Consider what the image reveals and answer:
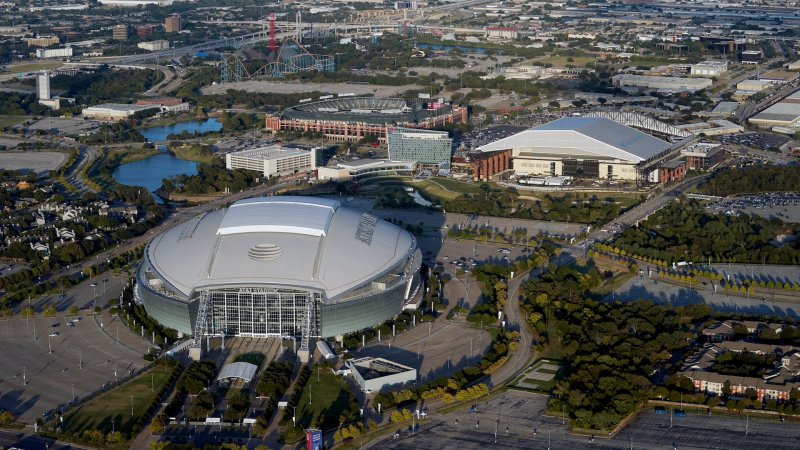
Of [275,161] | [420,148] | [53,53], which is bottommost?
[275,161]

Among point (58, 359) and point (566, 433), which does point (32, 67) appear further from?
point (566, 433)

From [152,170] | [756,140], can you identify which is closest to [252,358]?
[152,170]

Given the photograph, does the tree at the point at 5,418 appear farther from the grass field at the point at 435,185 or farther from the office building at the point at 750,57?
the office building at the point at 750,57

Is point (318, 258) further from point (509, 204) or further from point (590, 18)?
point (590, 18)

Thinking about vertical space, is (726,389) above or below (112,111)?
below

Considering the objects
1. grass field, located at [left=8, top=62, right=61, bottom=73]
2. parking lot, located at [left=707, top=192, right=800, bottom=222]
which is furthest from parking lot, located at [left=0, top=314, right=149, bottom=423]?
grass field, located at [left=8, top=62, right=61, bottom=73]

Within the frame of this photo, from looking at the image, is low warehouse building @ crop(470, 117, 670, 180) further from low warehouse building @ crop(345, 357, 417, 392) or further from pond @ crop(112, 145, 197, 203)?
low warehouse building @ crop(345, 357, 417, 392)
